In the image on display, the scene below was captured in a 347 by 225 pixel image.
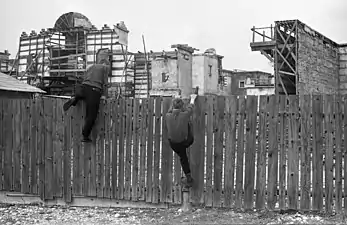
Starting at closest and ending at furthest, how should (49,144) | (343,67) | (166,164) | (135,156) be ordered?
(166,164)
(135,156)
(49,144)
(343,67)

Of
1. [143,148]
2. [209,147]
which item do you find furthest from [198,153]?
[143,148]

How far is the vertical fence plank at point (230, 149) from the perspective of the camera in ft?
27.5

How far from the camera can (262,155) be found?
819 cm

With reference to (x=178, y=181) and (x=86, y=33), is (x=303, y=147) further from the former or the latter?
(x=86, y=33)

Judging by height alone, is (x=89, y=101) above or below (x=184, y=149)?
above

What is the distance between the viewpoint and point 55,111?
952 cm

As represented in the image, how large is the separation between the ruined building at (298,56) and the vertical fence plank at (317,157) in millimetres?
17781

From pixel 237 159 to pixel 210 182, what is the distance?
648 millimetres

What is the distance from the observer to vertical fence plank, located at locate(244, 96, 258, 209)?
8242mm

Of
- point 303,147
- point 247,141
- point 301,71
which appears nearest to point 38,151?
point 247,141

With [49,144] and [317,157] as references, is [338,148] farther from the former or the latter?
[49,144]

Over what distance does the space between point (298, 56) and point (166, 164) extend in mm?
18720

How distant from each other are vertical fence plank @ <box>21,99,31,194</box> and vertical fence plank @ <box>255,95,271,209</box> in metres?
4.63

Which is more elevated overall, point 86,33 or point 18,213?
point 86,33
